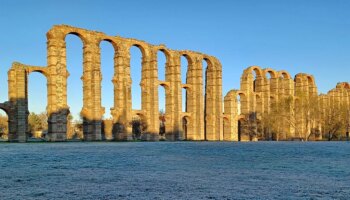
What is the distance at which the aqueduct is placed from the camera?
5247 centimetres

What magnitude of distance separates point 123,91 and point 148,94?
5.10 meters

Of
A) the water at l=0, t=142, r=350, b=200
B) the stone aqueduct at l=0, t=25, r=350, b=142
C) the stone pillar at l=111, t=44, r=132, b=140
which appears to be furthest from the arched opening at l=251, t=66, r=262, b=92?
the water at l=0, t=142, r=350, b=200

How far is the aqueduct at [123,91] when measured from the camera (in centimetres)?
5247

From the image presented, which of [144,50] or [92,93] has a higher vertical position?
[144,50]

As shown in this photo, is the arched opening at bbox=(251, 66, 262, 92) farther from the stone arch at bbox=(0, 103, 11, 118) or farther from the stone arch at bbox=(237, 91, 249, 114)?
the stone arch at bbox=(0, 103, 11, 118)

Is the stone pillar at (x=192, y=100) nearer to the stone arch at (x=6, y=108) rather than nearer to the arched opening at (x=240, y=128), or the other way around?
the arched opening at (x=240, y=128)

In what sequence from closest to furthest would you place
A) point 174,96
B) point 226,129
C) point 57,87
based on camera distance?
point 57,87
point 174,96
point 226,129

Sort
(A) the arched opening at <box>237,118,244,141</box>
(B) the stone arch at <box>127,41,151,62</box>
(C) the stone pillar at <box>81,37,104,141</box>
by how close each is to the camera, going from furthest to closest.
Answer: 1. (A) the arched opening at <box>237,118,244,141</box>
2. (B) the stone arch at <box>127,41,151,62</box>
3. (C) the stone pillar at <box>81,37,104,141</box>

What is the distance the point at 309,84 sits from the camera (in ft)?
335

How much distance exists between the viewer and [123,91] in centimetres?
6169

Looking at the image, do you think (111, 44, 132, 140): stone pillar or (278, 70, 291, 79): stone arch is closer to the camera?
(111, 44, 132, 140): stone pillar

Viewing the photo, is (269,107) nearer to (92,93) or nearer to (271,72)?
(271,72)

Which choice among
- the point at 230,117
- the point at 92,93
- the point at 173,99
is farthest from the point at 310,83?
the point at 92,93

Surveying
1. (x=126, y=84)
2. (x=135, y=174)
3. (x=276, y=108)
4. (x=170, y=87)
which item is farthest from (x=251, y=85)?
(x=135, y=174)
